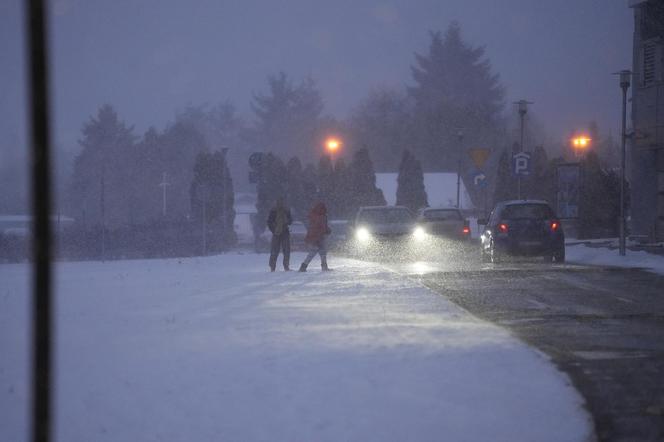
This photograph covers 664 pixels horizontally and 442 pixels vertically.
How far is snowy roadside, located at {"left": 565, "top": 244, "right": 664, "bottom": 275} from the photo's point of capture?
20.7 m

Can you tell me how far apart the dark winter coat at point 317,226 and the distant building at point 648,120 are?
13.3m

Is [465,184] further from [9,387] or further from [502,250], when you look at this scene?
[9,387]

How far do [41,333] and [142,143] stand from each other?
8178 centimetres

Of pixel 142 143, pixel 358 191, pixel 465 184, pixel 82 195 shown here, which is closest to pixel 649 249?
pixel 358 191

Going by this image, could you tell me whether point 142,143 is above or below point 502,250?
above

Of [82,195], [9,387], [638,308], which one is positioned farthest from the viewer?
[82,195]

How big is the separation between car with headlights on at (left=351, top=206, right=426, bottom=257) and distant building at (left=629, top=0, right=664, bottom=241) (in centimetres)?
835

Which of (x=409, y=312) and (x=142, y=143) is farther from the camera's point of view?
(x=142, y=143)

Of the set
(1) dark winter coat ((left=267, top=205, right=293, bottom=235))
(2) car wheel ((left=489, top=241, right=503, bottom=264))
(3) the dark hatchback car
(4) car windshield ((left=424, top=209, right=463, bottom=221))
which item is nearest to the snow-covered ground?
(1) dark winter coat ((left=267, top=205, right=293, bottom=235))

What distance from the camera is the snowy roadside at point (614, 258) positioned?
20.7 meters

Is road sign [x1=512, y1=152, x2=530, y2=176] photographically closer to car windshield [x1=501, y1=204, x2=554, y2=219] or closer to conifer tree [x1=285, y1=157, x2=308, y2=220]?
car windshield [x1=501, y1=204, x2=554, y2=219]

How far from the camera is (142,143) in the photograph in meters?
82.7

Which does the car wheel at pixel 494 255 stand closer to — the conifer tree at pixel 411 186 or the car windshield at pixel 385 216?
the car windshield at pixel 385 216

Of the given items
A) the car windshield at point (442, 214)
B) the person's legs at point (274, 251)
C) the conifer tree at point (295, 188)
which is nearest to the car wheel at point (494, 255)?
the person's legs at point (274, 251)
